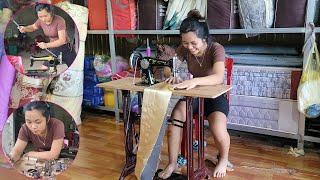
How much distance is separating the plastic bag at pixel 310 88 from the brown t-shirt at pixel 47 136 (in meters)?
1.69

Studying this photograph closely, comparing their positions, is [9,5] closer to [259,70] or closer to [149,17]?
[149,17]

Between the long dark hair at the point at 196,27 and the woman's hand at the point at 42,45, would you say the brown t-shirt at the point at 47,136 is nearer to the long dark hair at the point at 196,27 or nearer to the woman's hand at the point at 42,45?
the woman's hand at the point at 42,45

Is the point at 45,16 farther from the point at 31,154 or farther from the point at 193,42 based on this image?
the point at 193,42

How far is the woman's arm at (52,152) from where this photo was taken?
1679 mm

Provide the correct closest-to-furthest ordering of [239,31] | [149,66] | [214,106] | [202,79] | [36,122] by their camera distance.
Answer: [36,122] → [202,79] → [149,66] → [214,106] → [239,31]

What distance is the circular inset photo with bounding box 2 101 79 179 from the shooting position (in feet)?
5.37

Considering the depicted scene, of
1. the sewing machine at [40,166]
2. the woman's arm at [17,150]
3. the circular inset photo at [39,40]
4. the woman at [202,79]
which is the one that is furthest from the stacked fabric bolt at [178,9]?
the woman's arm at [17,150]

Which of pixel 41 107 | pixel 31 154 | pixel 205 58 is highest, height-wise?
pixel 205 58

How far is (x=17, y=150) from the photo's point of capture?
5.59 feet

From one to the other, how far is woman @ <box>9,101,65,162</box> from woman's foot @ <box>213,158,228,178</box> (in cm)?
103

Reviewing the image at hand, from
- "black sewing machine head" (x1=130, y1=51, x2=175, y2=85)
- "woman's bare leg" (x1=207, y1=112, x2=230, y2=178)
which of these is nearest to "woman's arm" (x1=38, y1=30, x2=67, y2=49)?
"black sewing machine head" (x1=130, y1=51, x2=175, y2=85)

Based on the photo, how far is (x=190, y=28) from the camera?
6.24 feet

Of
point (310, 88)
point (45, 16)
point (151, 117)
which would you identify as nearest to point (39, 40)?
point (45, 16)

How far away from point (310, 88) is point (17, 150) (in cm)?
197
